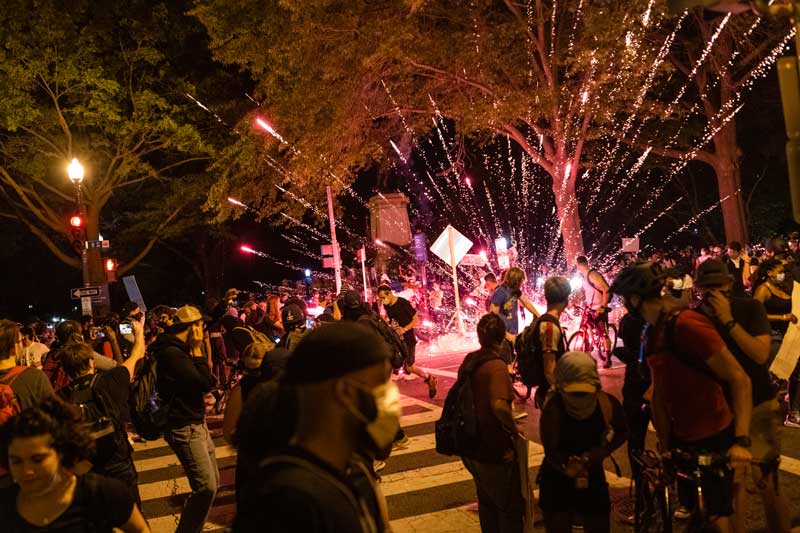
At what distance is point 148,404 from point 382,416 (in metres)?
4.00

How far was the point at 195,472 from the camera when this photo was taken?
18.0 feet

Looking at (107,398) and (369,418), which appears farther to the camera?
(107,398)

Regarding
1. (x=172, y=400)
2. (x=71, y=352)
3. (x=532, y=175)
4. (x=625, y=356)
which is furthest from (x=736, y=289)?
(x=532, y=175)

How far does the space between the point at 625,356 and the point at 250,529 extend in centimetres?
461

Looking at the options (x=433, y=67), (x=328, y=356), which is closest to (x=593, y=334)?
(x=433, y=67)

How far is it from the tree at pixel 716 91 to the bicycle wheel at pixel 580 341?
10668 millimetres

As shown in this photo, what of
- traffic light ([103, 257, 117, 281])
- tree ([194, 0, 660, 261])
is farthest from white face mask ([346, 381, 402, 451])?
traffic light ([103, 257, 117, 281])

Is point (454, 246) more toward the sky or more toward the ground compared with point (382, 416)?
more toward the sky

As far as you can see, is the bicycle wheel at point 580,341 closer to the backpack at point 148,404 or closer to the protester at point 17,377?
the backpack at point 148,404

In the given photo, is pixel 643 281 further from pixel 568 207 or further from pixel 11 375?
pixel 568 207

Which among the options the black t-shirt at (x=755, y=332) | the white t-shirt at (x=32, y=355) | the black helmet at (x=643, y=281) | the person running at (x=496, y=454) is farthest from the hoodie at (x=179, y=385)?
the white t-shirt at (x=32, y=355)

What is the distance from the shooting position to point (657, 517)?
469 cm

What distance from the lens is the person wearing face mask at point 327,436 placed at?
5.80 feet

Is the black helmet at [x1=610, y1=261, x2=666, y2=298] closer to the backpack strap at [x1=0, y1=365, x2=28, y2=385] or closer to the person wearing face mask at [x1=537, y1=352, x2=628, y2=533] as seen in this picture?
the person wearing face mask at [x1=537, y1=352, x2=628, y2=533]
